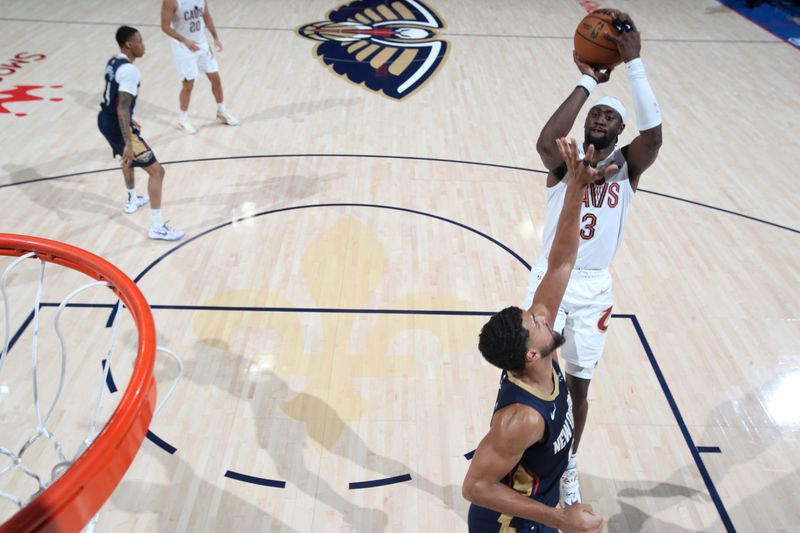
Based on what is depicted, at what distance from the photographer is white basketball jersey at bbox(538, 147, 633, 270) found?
10.9ft

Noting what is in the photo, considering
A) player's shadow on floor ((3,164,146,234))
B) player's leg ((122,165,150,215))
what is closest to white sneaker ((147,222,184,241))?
player's shadow on floor ((3,164,146,234))

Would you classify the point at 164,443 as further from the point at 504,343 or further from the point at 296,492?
the point at 504,343

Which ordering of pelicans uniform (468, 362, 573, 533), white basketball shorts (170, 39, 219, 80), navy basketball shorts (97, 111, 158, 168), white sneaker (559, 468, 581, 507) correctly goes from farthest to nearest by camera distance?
1. white basketball shorts (170, 39, 219, 80)
2. navy basketball shorts (97, 111, 158, 168)
3. white sneaker (559, 468, 581, 507)
4. pelicans uniform (468, 362, 573, 533)

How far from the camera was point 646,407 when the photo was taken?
4156 millimetres

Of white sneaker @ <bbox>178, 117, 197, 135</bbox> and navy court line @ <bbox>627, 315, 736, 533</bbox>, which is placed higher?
navy court line @ <bbox>627, 315, 736, 533</bbox>

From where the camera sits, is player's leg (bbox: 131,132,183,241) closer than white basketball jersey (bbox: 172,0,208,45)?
Yes

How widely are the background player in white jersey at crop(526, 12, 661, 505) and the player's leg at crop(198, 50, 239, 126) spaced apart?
16.8 ft

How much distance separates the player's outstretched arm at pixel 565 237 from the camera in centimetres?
266

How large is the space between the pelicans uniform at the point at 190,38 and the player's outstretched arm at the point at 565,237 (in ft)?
18.5

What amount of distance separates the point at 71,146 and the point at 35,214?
1471mm

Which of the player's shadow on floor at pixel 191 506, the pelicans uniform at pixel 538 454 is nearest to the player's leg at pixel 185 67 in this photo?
the player's shadow on floor at pixel 191 506

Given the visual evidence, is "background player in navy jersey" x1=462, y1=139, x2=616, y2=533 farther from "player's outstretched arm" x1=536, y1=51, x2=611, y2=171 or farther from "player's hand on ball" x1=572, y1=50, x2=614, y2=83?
"player's hand on ball" x1=572, y1=50, x2=614, y2=83

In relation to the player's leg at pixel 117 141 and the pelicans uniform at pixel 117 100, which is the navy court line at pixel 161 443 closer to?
the pelicans uniform at pixel 117 100

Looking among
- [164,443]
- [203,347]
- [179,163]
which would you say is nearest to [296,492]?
[164,443]
